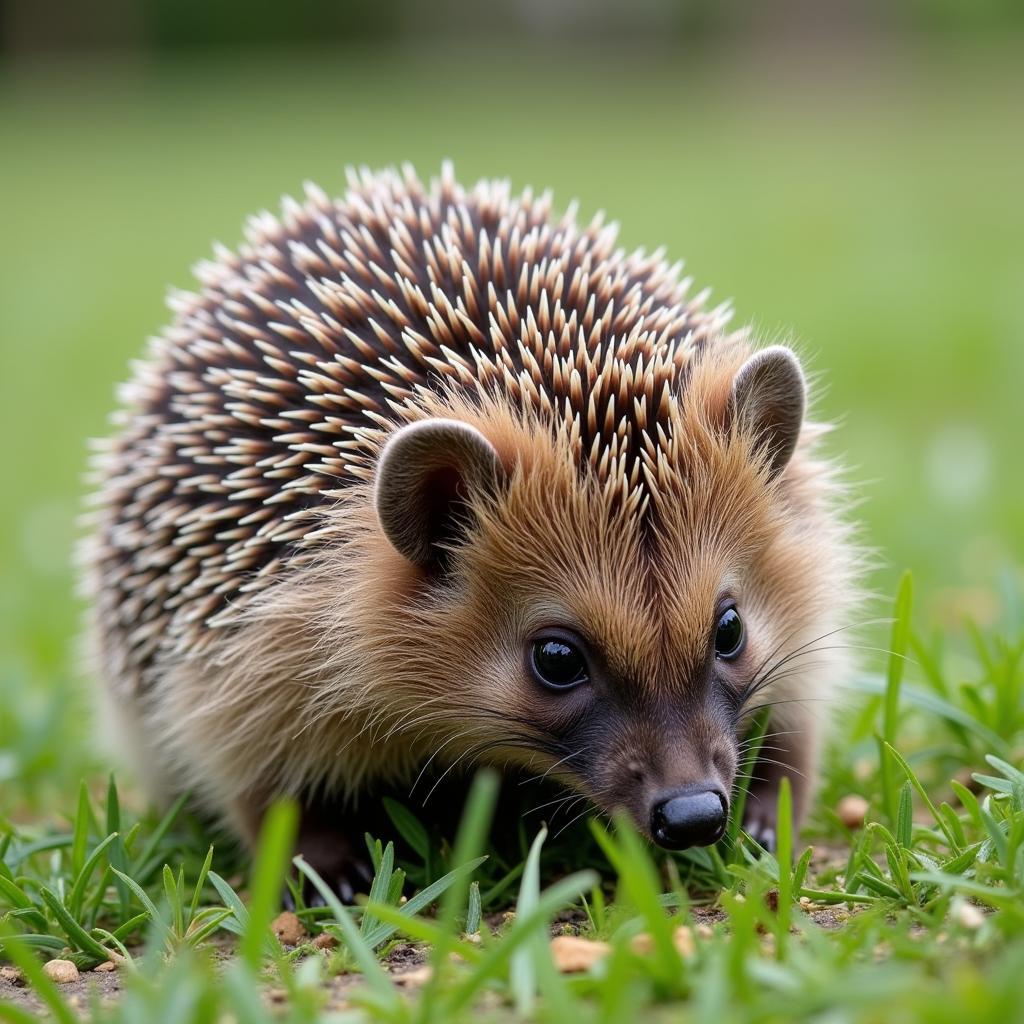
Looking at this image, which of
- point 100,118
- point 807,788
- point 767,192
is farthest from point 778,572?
point 100,118

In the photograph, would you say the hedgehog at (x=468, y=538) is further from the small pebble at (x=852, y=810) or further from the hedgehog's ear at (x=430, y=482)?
the small pebble at (x=852, y=810)

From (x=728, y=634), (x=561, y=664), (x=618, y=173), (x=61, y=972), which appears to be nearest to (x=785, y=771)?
(x=728, y=634)

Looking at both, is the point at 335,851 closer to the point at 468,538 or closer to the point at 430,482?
the point at 468,538

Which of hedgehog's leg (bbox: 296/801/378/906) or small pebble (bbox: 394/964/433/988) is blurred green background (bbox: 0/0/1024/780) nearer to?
hedgehog's leg (bbox: 296/801/378/906)

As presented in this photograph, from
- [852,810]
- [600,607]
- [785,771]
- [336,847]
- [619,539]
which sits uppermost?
[619,539]

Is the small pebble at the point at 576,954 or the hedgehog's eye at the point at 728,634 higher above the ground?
the hedgehog's eye at the point at 728,634

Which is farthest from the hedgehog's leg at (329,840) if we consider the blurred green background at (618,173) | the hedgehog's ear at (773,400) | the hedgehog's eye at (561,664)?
the blurred green background at (618,173)
